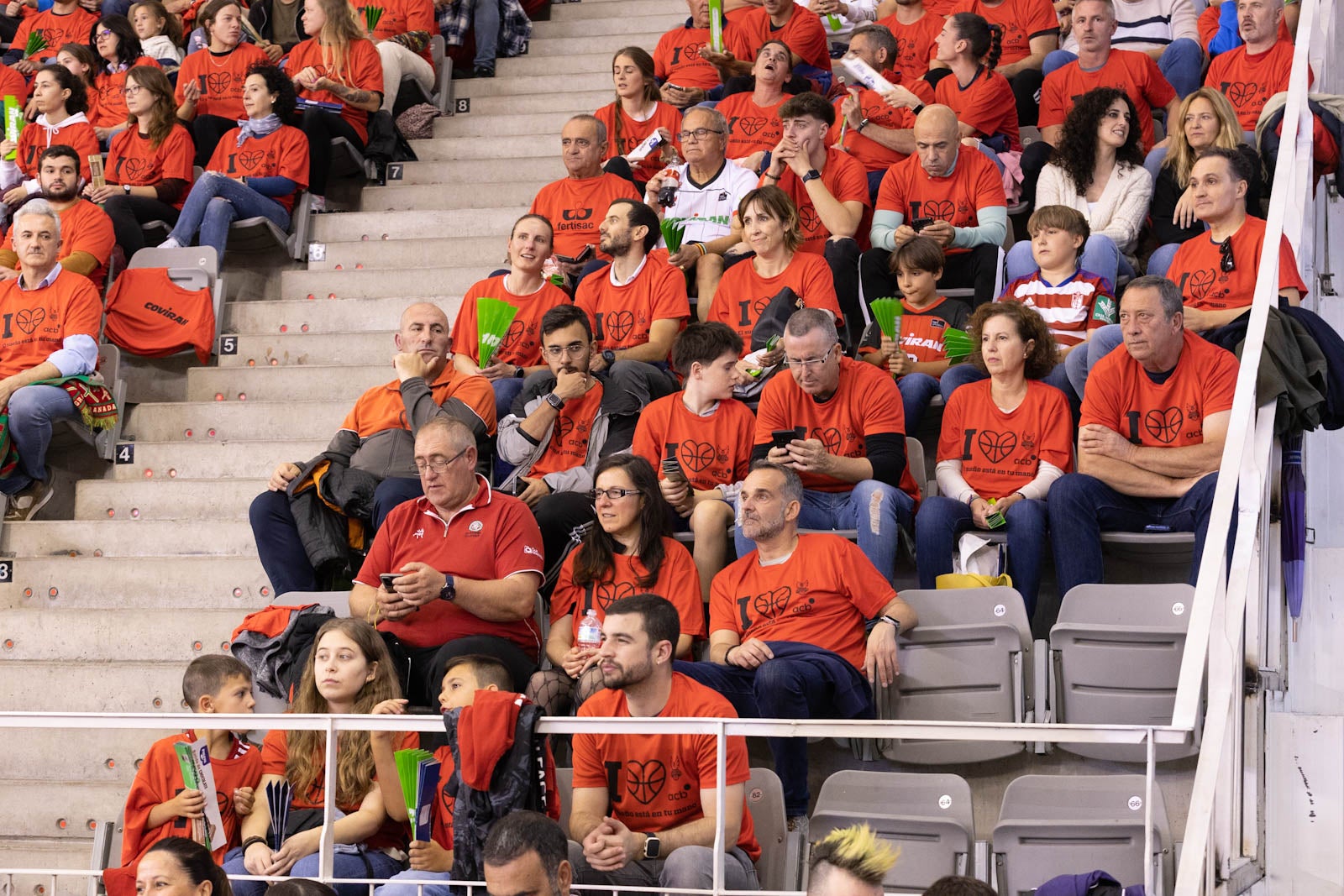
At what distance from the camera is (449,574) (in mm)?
4648

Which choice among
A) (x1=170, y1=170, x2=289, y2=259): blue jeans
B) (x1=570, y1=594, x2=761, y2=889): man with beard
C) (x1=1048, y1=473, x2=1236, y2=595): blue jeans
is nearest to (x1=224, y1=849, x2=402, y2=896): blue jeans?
(x1=570, y1=594, x2=761, y2=889): man with beard

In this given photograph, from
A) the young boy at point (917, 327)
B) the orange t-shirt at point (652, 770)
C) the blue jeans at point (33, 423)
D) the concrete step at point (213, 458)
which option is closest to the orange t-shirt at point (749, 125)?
the young boy at point (917, 327)

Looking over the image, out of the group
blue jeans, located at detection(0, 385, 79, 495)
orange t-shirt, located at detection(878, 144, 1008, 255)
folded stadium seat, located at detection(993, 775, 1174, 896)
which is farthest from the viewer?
orange t-shirt, located at detection(878, 144, 1008, 255)

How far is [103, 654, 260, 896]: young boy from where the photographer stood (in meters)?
4.09

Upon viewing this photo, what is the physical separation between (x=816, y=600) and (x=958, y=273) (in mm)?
2027

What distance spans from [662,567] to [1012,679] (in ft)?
3.33

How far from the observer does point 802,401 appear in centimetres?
507

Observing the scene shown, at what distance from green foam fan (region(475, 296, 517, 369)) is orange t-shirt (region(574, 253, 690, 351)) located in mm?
344

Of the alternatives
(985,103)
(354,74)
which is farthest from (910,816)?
(354,74)

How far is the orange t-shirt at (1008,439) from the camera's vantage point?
486cm

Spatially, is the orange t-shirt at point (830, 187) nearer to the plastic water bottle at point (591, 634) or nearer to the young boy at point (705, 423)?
the young boy at point (705, 423)

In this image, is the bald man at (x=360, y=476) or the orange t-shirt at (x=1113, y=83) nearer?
the bald man at (x=360, y=476)

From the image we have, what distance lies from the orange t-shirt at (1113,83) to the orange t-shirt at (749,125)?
43.7 inches

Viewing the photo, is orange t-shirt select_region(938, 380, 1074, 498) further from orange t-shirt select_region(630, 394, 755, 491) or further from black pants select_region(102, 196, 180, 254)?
black pants select_region(102, 196, 180, 254)
